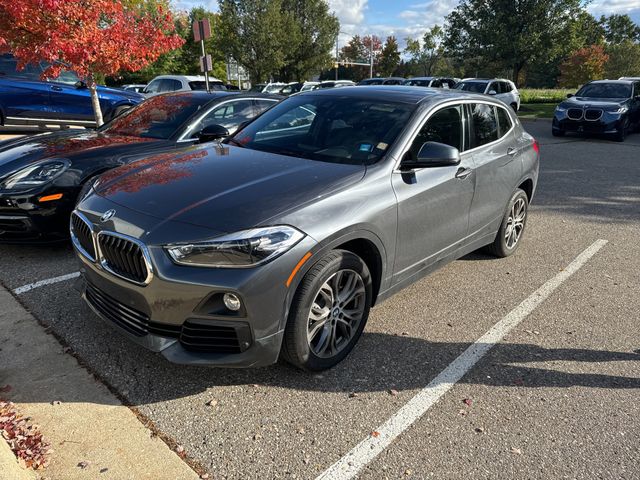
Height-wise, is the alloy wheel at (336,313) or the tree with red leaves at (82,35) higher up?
the tree with red leaves at (82,35)

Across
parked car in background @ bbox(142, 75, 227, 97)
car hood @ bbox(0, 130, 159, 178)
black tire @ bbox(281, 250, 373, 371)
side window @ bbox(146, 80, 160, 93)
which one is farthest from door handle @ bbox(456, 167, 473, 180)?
side window @ bbox(146, 80, 160, 93)

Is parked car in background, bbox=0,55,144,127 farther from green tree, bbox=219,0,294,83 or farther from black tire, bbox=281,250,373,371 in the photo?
green tree, bbox=219,0,294,83

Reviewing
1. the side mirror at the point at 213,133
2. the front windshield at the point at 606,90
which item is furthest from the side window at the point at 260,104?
the front windshield at the point at 606,90

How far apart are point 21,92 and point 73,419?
34.2 feet

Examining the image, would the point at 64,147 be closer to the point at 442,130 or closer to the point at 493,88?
the point at 442,130

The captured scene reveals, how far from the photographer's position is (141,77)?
4041cm

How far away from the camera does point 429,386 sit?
2.98 metres

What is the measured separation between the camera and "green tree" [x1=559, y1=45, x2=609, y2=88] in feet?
164

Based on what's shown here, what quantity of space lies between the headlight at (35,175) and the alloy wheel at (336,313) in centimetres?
299

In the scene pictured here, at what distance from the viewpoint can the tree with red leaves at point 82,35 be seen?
7.52m

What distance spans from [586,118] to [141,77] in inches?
1404

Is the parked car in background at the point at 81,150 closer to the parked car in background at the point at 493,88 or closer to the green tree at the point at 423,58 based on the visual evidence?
the parked car in background at the point at 493,88

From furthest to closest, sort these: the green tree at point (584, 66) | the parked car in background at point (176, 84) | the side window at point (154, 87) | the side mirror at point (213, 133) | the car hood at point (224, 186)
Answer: the green tree at point (584, 66), the side window at point (154, 87), the parked car in background at point (176, 84), the side mirror at point (213, 133), the car hood at point (224, 186)

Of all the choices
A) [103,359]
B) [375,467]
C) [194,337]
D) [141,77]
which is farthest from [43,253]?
[141,77]
